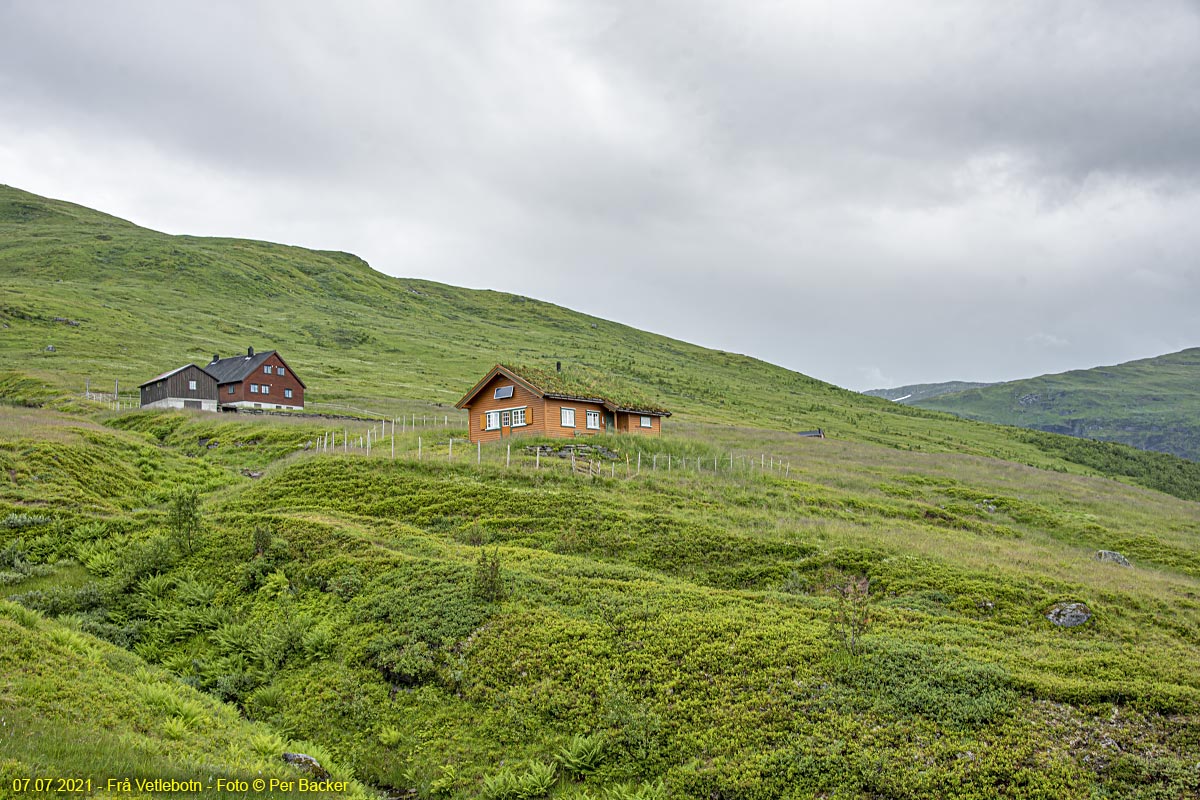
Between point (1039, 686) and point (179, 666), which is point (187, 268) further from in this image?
point (1039, 686)

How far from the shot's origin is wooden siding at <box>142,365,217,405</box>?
70250 millimetres

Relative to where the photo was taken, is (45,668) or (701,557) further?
(701,557)

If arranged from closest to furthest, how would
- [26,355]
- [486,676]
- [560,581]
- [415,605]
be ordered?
[486,676] → [415,605] → [560,581] → [26,355]

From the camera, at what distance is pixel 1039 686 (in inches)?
543

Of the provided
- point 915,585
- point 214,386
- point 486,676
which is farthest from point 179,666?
point 214,386

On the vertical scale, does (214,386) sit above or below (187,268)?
below

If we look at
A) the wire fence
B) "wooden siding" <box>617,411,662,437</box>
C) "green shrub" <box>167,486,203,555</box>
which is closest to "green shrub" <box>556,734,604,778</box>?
"green shrub" <box>167,486,203,555</box>

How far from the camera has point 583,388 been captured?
4947 cm

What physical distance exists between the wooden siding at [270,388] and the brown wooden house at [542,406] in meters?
39.6

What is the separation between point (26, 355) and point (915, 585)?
4056 inches

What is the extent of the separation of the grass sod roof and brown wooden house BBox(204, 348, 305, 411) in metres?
40.7

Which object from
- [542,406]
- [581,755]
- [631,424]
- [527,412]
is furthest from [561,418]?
[581,755]

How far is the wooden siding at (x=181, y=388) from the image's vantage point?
70.2 m

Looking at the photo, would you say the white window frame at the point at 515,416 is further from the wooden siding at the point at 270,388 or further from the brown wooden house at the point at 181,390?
the wooden siding at the point at 270,388
